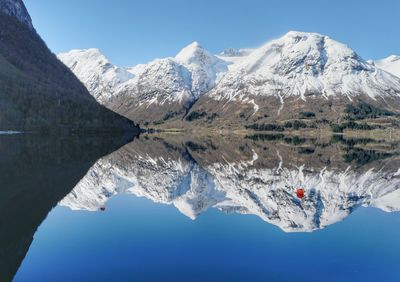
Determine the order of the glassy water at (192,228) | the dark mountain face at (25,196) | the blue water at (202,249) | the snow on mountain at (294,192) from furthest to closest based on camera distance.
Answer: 1. the snow on mountain at (294,192)
2. the dark mountain face at (25,196)
3. the glassy water at (192,228)
4. the blue water at (202,249)

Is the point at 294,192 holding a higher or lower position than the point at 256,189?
higher

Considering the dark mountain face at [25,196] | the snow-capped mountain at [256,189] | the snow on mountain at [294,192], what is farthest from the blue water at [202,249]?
the snow-capped mountain at [256,189]

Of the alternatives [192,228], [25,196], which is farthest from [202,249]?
[25,196]

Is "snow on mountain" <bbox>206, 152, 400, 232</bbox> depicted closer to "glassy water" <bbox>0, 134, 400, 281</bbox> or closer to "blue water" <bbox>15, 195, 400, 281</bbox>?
"glassy water" <bbox>0, 134, 400, 281</bbox>

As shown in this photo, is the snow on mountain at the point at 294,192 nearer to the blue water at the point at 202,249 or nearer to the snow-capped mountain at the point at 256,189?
the snow-capped mountain at the point at 256,189

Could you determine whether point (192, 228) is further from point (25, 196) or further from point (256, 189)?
point (256, 189)
